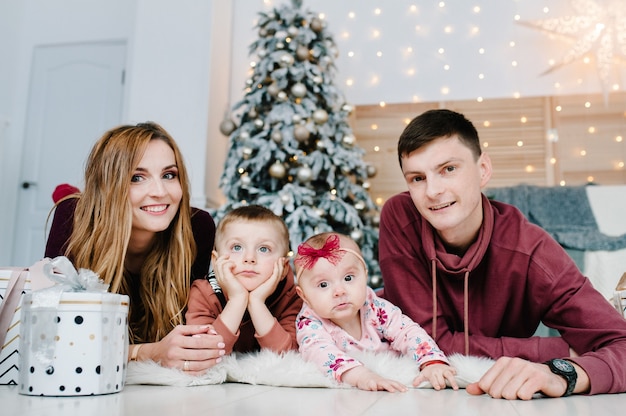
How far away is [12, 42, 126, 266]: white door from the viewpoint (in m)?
4.64

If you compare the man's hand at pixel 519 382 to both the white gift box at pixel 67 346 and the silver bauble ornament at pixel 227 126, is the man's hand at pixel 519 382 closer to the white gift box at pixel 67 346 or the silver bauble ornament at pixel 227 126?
the white gift box at pixel 67 346

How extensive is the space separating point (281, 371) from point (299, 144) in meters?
2.18

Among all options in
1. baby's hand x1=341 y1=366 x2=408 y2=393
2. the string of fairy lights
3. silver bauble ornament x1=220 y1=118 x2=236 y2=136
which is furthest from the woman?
the string of fairy lights

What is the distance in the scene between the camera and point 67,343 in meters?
1.10

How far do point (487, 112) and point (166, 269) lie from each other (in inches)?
A: 117

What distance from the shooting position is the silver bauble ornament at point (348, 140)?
346cm

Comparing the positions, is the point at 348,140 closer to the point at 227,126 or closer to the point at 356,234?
the point at 356,234

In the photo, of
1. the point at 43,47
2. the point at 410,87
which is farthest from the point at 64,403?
the point at 43,47

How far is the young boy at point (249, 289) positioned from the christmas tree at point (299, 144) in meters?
1.47

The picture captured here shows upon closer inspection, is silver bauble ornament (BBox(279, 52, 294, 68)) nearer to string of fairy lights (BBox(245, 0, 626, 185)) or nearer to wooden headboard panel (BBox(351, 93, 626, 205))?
string of fairy lights (BBox(245, 0, 626, 185))

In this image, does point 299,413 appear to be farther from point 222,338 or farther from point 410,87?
point 410,87

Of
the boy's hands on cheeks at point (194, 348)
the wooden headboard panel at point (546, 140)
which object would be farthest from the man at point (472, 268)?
the wooden headboard panel at point (546, 140)

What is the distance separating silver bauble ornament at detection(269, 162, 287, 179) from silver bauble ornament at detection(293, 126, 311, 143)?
188 mm

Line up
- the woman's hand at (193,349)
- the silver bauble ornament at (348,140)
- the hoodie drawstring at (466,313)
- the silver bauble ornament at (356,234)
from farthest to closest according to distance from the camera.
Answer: the silver bauble ornament at (348,140) → the silver bauble ornament at (356,234) → the hoodie drawstring at (466,313) → the woman's hand at (193,349)
